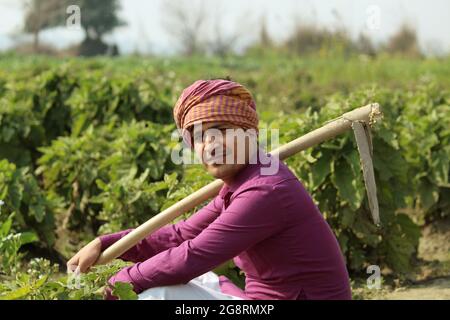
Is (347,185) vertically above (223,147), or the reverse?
(223,147)

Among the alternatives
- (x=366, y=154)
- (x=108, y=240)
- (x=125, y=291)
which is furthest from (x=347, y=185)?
(x=125, y=291)

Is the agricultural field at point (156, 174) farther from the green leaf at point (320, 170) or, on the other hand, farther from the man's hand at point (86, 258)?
the man's hand at point (86, 258)

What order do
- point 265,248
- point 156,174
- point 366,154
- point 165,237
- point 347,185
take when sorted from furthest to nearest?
1. point 156,174
2. point 347,185
3. point 165,237
4. point 366,154
5. point 265,248

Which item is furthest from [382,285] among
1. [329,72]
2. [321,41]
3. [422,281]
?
[321,41]

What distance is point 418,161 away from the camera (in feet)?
18.5

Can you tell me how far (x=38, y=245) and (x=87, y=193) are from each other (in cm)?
50

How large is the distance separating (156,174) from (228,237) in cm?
275

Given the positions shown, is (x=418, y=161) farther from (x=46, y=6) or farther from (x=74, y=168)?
(x=46, y=6)

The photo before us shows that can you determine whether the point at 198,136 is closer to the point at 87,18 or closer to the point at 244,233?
the point at 244,233

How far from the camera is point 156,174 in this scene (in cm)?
521

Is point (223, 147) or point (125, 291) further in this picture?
point (223, 147)

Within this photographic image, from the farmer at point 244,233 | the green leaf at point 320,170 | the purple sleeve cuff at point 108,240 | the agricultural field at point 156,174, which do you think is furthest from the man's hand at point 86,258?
the green leaf at point 320,170

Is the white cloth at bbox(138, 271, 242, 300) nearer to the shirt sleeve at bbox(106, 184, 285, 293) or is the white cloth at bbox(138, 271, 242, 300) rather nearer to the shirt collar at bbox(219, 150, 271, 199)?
the shirt sleeve at bbox(106, 184, 285, 293)

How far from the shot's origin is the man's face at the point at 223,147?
2.60 meters
